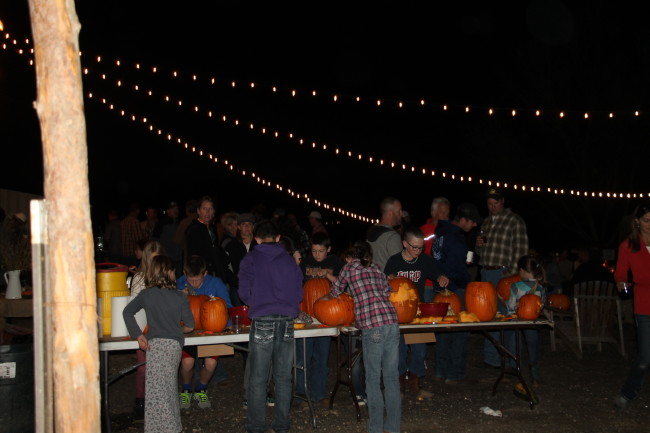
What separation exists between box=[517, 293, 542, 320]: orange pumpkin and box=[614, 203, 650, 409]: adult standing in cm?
84

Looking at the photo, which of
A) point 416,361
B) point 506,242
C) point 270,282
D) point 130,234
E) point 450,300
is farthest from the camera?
point 130,234

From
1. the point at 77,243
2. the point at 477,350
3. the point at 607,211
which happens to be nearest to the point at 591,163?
the point at 607,211

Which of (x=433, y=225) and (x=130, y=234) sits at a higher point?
(x=130, y=234)

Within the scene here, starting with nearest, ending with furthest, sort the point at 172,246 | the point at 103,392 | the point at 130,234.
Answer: the point at 103,392 → the point at 172,246 → the point at 130,234

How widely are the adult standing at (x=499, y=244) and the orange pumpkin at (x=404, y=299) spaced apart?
2.43 m

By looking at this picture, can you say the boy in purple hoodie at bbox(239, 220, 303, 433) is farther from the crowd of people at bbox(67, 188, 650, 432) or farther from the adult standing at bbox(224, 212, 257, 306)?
the adult standing at bbox(224, 212, 257, 306)

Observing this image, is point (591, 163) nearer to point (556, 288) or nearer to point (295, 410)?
point (556, 288)

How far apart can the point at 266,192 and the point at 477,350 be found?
71.5 ft

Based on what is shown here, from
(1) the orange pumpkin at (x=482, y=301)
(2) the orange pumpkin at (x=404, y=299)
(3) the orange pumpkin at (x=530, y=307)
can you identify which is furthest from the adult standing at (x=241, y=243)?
(3) the orange pumpkin at (x=530, y=307)

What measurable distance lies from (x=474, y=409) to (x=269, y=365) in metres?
2.46

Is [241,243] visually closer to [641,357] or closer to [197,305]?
[197,305]

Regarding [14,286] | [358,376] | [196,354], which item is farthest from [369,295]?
[14,286]

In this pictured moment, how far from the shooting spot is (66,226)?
10.3 feet

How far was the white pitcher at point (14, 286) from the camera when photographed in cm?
733
